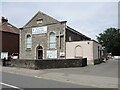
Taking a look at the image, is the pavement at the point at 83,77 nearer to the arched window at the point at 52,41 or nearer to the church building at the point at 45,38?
the church building at the point at 45,38

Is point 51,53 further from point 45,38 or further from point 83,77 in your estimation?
point 83,77

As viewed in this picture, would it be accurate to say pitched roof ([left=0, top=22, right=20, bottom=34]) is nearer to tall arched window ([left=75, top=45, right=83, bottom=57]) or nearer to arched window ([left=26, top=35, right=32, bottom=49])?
arched window ([left=26, top=35, right=32, bottom=49])

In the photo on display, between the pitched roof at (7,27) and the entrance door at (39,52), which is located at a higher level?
the pitched roof at (7,27)

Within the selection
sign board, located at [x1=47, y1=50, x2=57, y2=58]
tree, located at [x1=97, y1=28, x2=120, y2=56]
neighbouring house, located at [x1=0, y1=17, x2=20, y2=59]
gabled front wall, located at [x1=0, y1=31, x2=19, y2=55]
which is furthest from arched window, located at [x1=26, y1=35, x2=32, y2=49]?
tree, located at [x1=97, y1=28, x2=120, y2=56]

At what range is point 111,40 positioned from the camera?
2425 inches

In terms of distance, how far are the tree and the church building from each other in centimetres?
3620

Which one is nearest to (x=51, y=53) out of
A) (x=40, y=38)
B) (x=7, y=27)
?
(x=40, y=38)

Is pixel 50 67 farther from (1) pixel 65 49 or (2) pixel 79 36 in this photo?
(2) pixel 79 36

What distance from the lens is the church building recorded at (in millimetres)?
23839

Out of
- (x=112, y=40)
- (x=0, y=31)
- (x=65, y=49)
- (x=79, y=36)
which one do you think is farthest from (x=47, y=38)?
(x=112, y=40)

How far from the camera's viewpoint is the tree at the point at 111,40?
60078mm

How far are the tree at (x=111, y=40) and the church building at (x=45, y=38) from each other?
36.2 metres

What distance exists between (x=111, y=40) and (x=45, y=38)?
144ft

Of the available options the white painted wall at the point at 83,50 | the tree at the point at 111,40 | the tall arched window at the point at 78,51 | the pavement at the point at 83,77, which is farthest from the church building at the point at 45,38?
the tree at the point at 111,40
